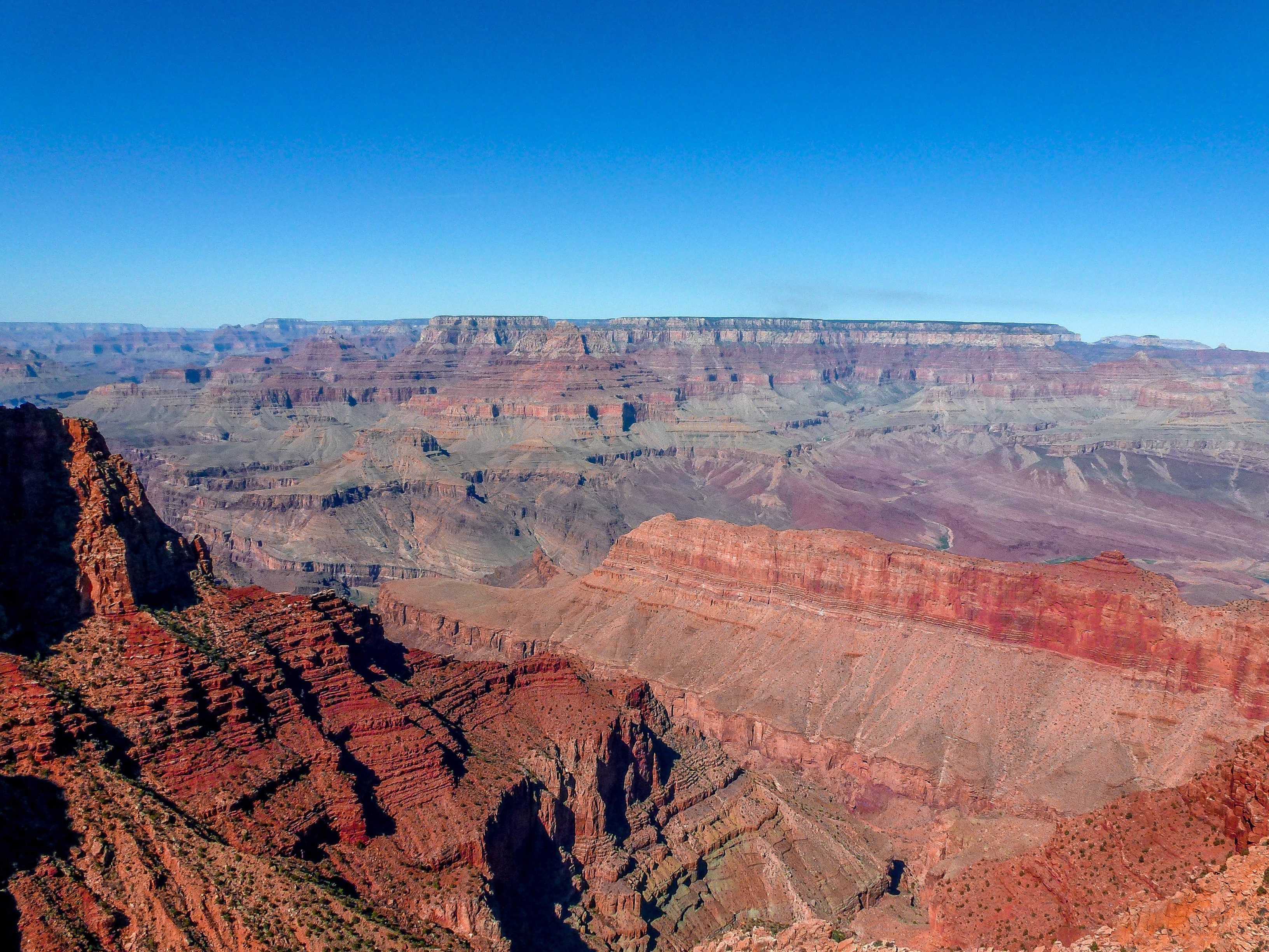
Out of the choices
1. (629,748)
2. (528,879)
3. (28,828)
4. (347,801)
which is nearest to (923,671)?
(629,748)

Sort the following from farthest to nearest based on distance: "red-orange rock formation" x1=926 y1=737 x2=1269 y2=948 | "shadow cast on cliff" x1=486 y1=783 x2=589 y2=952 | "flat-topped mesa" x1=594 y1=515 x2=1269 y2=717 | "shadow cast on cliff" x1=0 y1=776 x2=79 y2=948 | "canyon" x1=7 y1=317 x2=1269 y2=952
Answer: "flat-topped mesa" x1=594 y1=515 x2=1269 y2=717, "shadow cast on cliff" x1=486 y1=783 x2=589 y2=952, "canyon" x1=7 y1=317 x2=1269 y2=952, "red-orange rock formation" x1=926 y1=737 x2=1269 y2=948, "shadow cast on cliff" x1=0 y1=776 x2=79 y2=948

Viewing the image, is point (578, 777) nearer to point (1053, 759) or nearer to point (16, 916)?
point (16, 916)

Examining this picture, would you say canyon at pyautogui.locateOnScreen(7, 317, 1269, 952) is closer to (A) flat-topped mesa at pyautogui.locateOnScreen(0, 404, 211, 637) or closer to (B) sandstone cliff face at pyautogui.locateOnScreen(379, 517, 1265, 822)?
(A) flat-topped mesa at pyautogui.locateOnScreen(0, 404, 211, 637)

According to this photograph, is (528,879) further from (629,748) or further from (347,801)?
(347,801)

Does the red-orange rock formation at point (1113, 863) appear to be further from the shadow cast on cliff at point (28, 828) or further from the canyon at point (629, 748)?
the shadow cast on cliff at point (28, 828)

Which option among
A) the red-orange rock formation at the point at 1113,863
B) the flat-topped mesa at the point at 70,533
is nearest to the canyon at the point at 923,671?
the red-orange rock formation at the point at 1113,863

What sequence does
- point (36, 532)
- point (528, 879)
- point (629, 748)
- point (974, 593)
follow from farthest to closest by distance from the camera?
point (974, 593) < point (629, 748) < point (528, 879) < point (36, 532)

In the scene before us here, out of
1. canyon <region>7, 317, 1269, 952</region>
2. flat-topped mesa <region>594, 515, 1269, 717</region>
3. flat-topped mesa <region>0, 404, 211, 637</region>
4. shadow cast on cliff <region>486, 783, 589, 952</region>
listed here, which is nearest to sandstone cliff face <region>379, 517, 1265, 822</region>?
flat-topped mesa <region>594, 515, 1269, 717</region>

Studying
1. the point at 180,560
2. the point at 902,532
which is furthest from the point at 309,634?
the point at 902,532
